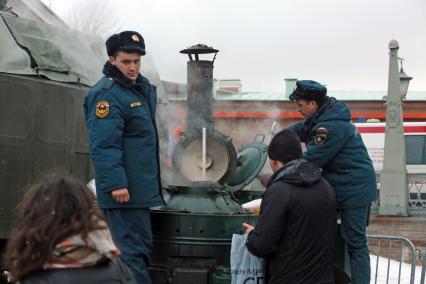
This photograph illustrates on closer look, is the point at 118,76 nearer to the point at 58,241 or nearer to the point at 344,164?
the point at 344,164

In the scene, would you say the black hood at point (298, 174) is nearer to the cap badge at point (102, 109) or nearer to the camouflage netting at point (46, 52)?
the cap badge at point (102, 109)

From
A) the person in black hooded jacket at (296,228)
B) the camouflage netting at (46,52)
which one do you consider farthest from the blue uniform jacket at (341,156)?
the camouflage netting at (46,52)

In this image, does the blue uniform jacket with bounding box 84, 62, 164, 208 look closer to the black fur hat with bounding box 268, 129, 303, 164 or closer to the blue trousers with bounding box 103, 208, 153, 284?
the blue trousers with bounding box 103, 208, 153, 284

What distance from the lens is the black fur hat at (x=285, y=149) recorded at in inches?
172

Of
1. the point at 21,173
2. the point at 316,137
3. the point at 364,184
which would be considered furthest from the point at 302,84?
the point at 21,173

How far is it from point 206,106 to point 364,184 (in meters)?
1.48

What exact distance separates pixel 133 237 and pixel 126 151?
0.54 meters

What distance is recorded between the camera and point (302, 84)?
16.6 ft

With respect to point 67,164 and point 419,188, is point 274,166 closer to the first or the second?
point 67,164

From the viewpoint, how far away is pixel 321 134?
16.4ft

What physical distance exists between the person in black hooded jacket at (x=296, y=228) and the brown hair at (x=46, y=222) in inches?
71.3

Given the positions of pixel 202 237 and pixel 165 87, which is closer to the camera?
pixel 202 237

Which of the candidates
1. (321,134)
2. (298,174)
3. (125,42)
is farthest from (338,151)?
(125,42)

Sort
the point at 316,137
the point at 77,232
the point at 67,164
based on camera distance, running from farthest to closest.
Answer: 1. the point at 67,164
2. the point at 316,137
3. the point at 77,232
